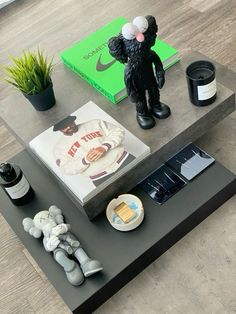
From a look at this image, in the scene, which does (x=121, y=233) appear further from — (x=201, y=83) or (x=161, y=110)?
(x=201, y=83)

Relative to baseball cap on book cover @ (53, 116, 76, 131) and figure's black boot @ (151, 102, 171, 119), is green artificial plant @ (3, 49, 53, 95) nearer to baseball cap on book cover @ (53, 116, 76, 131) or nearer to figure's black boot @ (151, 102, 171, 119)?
baseball cap on book cover @ (53, 116, 76, 131)

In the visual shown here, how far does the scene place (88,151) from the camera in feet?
4.71

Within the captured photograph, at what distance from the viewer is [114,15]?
239 centimetres

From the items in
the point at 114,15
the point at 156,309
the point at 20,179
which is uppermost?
the point at 20,179

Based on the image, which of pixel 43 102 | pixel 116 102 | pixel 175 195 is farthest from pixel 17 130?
pixel 175 195

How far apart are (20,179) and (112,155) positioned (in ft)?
1.02

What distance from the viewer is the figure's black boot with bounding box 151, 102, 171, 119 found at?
1498mm

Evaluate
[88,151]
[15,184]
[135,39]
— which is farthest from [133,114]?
[15,184]

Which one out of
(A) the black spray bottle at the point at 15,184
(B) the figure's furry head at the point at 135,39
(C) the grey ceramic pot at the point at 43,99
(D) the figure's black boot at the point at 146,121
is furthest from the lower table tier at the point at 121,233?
(B) the figure's furry head at the point at 135,39

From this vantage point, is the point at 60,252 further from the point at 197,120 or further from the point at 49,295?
the point at 197,120

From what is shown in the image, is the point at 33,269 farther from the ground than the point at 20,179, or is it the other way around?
the point at 20,179

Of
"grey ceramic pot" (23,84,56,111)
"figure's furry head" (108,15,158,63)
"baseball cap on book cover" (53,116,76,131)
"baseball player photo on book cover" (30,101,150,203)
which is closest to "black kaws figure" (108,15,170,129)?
"figure's furry head" (108,15,158,63)

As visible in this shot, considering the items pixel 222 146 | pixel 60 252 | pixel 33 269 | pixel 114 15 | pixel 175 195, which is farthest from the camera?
pixel 114 15

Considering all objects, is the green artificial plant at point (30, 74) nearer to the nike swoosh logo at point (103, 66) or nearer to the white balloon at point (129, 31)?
the nike swoosh logo at point (103, 66)
